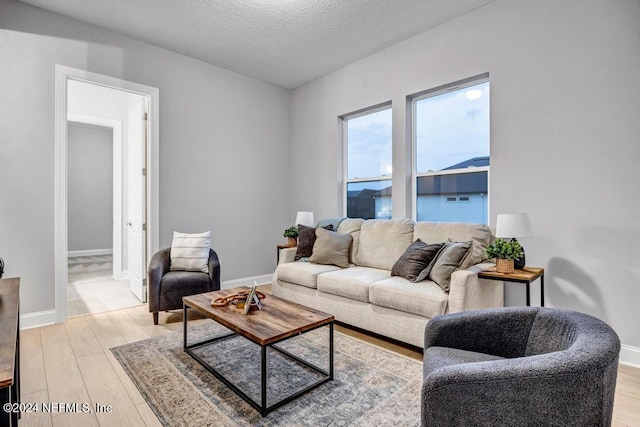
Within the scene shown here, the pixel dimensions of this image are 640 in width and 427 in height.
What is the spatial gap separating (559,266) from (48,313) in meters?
4.61

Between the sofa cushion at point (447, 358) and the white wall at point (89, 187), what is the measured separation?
824 cm

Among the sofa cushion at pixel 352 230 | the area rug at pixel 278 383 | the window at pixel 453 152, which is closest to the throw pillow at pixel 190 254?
the area rug at pixel 278 383

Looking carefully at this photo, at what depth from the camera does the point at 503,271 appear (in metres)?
2.43

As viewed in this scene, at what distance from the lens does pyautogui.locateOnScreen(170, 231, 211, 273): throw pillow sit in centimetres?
349

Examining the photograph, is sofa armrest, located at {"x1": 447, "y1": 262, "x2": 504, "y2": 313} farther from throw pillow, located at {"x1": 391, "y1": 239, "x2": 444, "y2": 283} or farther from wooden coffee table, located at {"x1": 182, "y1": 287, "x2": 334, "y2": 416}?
wooden coffee table, located at {"x1": 182, "y1": 287, "x2": 334, "y2": 416}

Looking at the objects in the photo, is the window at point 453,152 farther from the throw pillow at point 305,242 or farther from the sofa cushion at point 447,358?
the sofa cushion at point 447,358

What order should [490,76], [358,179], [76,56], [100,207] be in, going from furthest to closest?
[100,207], [358,179], [76,56], [490,76]

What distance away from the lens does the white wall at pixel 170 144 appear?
303cm

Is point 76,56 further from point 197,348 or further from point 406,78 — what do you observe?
point 406,78

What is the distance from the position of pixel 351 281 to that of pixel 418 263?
0.60 metres

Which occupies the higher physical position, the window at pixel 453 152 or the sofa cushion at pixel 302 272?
the window at pixel 453 152

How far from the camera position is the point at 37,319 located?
3.11 meters

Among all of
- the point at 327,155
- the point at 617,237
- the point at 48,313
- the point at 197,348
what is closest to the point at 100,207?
the point at 48,313

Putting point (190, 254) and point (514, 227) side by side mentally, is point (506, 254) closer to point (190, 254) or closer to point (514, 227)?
point (514, 227)
